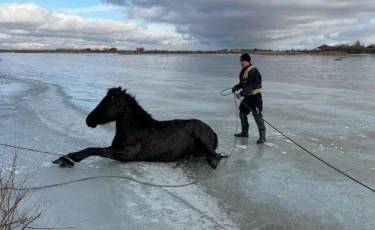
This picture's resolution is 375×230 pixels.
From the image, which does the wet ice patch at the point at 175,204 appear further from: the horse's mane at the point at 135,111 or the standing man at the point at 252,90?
the standing man at the point at 252,90

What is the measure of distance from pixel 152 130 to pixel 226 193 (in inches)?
78.6

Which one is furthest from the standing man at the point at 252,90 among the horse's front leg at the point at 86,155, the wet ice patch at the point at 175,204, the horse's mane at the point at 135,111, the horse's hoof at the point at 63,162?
the horse's hoof at the point at 63,162

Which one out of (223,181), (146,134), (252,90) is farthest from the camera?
(252,90)

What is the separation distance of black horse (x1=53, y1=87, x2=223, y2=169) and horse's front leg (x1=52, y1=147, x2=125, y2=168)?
56mm

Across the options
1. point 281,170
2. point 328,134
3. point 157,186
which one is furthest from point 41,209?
point 328,134

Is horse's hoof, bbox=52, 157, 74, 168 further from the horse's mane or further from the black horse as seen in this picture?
the horse's mane

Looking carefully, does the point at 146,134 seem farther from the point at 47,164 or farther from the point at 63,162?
the point at 47,164

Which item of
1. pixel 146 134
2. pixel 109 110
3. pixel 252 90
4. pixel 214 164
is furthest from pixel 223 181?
pixel 252 90

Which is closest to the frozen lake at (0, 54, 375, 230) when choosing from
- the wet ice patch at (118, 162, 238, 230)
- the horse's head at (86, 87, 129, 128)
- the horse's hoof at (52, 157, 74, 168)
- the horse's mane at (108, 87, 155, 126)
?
the wet ice patch at (118, 162, 238, 230)

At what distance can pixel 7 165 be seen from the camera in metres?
5.39

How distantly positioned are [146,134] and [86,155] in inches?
42.8

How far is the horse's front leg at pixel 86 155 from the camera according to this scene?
18.2ft

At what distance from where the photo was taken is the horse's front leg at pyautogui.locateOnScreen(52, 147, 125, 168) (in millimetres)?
→ 5535

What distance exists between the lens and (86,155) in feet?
18.6
